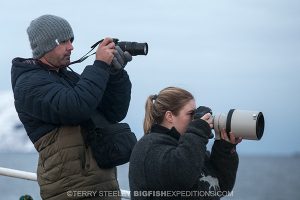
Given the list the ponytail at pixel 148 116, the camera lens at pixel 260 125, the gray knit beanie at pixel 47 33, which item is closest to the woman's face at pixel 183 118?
the ponytail at pixel 148 116

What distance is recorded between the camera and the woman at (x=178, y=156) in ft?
10.3

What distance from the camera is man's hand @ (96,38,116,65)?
343 cm

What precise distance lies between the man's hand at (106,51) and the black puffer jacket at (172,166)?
375 mm

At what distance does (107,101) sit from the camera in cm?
363

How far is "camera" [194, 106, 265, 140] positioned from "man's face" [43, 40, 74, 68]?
2.18 ft

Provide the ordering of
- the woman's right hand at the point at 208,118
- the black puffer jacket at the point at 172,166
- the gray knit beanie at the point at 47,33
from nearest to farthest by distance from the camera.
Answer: the black puffer jacket at the point at 172,166, the woman's right hand at the point at 208,118, the gray knit beanie at the point at 47,33

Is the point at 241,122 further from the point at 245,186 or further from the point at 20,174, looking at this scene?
the point at 245,186

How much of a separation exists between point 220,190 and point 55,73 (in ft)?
3.01

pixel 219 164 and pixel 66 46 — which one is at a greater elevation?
pixel 66 46

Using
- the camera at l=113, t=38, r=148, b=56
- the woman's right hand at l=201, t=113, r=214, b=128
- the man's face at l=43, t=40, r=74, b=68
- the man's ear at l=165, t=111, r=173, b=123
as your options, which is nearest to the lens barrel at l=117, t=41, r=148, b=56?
the camera at l=113, t=38, r=148, b=56

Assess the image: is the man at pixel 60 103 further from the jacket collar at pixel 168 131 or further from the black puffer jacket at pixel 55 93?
the jacket collar at pixel 168 131

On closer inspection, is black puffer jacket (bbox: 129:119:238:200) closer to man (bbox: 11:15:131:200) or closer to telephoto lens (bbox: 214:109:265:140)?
telephoto lens (bbox: 214:109:265:140)

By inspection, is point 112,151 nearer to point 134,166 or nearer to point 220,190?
point 134,166

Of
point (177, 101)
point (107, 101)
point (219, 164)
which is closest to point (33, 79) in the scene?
point (107, 101)
